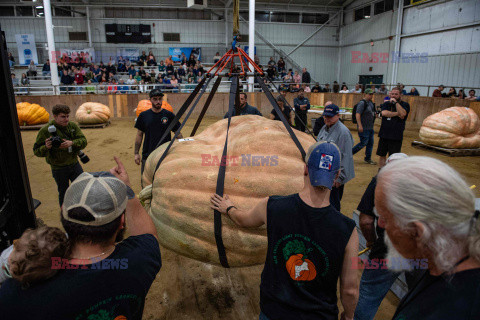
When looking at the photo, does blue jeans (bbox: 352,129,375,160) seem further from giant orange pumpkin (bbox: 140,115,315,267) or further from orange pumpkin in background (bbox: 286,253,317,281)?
orange pumpkin in background (bbox: 286,253,317,281)

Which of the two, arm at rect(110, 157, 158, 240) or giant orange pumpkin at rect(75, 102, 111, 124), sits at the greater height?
arm at rect(110, 157, 158, 240)

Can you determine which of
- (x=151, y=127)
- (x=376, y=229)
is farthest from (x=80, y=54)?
(x=376, y=229)

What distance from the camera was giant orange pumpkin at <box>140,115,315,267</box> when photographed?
7.91 feet

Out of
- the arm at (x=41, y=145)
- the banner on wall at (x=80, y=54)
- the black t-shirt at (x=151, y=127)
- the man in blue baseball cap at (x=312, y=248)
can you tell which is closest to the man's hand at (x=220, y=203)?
the man in blue baseball cap at (x=312, y=248)

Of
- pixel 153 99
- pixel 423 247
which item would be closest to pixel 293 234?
pixel 423 247

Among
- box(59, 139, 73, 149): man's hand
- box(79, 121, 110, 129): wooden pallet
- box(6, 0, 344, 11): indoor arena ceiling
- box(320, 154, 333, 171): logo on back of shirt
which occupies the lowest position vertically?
box(79, 121, 110, 129): wooden pallet

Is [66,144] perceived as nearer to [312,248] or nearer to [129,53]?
[312,248]

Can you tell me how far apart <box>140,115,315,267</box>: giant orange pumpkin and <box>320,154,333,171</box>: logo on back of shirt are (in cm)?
71

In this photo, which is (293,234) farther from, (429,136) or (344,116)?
(344,116)

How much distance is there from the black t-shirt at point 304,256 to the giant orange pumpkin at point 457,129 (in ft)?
28.2

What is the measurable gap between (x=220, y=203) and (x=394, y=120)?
17.0 feet

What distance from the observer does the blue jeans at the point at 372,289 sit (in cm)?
251

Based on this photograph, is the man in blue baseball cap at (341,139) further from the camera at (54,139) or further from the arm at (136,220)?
the camera at (54,139)

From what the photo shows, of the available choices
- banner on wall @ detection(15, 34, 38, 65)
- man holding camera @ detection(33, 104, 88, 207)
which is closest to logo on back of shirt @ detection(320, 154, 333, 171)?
man holding camera @ detection(33, 104, 88, 207)
